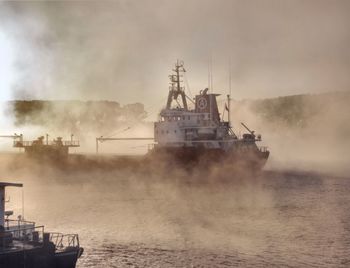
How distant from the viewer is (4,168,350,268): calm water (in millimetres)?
56094

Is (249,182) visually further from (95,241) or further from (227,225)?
(95,241)

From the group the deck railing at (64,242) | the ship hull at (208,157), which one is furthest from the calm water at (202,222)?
the ship hull at (208,157)

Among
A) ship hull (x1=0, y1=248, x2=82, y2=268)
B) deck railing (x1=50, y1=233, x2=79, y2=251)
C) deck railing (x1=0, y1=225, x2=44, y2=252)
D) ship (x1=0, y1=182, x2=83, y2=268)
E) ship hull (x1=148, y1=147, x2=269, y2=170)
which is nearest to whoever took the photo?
ship hull (x1=0, y1=248, x2=82, y2=268)

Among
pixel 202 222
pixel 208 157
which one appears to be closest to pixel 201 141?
pixel 208 157

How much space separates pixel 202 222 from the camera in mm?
78438

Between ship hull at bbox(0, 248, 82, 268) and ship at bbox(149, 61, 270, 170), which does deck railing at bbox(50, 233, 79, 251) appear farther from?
ship at bbox(149, 61, 270, 170)

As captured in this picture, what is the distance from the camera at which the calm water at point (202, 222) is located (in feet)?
184

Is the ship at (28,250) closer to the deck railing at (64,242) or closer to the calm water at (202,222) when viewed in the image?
the deck railing at (64,242)

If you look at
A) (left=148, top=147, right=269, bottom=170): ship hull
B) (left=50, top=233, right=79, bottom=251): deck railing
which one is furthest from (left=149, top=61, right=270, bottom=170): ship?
(left=50, top=233, right=79, bottom=251): deck railing

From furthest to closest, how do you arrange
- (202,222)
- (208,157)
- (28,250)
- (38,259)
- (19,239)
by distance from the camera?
(208,157) → (202,222) → (19,239) → (38,259) → (28,250)

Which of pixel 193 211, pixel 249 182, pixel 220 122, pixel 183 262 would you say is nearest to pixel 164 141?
pixel 220 122

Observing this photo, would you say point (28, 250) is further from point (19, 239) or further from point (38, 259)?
point (19, 239)

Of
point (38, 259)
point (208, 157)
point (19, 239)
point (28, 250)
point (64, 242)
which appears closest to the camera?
point (28, 250)

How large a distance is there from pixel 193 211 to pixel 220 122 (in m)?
Answer: 81.6
